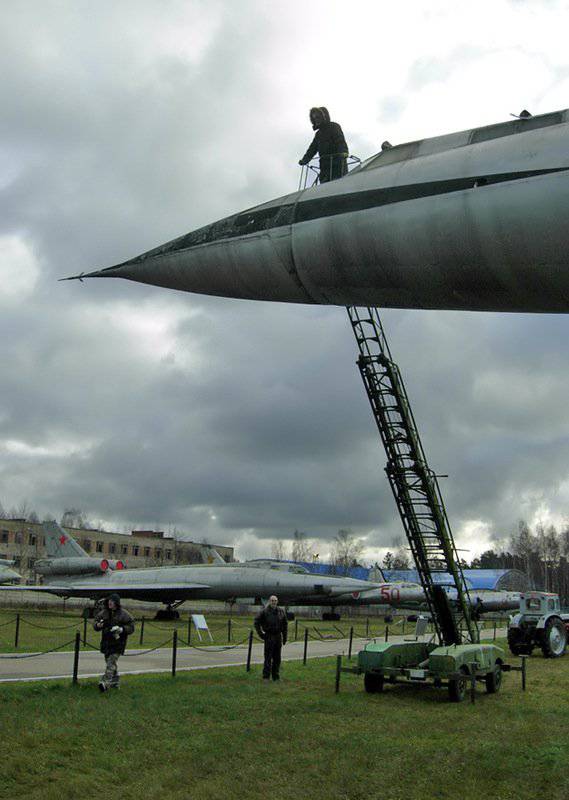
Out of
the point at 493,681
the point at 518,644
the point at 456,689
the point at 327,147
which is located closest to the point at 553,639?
the point at 518,644

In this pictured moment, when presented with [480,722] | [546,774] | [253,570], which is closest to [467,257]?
[546,774]

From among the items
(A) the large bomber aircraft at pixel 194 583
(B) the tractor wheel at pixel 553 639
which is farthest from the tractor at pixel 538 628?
(A) the large bomber aircraft at pixel 194 583

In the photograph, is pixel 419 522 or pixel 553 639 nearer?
pixel 419 522

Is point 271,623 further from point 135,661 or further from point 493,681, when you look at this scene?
point 493,681

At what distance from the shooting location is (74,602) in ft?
154

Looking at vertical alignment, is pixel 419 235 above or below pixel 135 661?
above

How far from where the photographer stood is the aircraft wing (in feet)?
105

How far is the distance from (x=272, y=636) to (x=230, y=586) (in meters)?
19.8

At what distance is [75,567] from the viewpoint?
35531mm

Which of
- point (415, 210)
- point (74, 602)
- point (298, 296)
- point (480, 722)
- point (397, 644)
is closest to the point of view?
point (415, 210)

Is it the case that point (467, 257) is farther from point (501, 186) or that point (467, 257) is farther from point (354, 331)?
point (354, 331)

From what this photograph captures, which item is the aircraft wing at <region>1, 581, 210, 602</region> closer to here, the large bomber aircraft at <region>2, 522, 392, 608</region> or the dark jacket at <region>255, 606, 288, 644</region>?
the large bomber aircraft at <region>2, 522, 392, 608</region>

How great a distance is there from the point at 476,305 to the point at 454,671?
674 centimetres

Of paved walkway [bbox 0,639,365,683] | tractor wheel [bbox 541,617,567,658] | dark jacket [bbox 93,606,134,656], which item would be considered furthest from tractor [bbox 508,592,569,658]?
dark jacket [bbox 93,606,134,656]
